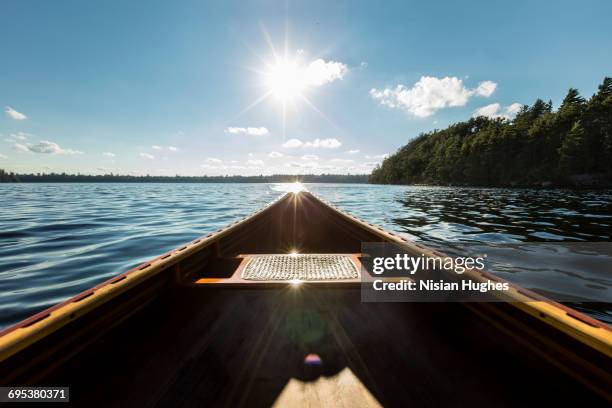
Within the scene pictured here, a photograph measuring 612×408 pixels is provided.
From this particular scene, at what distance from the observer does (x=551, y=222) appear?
494 inches

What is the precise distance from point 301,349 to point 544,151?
8054cm

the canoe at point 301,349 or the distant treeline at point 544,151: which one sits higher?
the distant treeline at point 544,151

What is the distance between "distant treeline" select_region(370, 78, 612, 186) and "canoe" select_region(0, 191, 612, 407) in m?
72.4

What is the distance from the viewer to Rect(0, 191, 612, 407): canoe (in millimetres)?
1850

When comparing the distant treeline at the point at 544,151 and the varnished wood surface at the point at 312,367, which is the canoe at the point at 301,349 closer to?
the varnished wood surface at the point at 312,367

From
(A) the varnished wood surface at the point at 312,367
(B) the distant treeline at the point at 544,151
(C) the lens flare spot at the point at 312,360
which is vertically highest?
(B) the distant treeline at the point at 544,151

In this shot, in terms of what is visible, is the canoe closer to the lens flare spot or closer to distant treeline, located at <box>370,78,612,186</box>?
the lens flare spot

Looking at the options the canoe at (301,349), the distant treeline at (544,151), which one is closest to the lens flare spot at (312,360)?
the canoe at (301,349)

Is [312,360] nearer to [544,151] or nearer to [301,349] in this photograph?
[301,349]

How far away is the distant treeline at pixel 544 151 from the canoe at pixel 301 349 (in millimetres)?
72381

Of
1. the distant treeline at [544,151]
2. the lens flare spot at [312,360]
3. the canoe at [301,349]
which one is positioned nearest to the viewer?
the canoe at [301,349]

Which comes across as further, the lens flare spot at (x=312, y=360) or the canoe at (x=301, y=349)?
the lens flare spot at (x=312, y=360)

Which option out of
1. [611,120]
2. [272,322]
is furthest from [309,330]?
[611,120]

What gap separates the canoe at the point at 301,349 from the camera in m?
1.85
